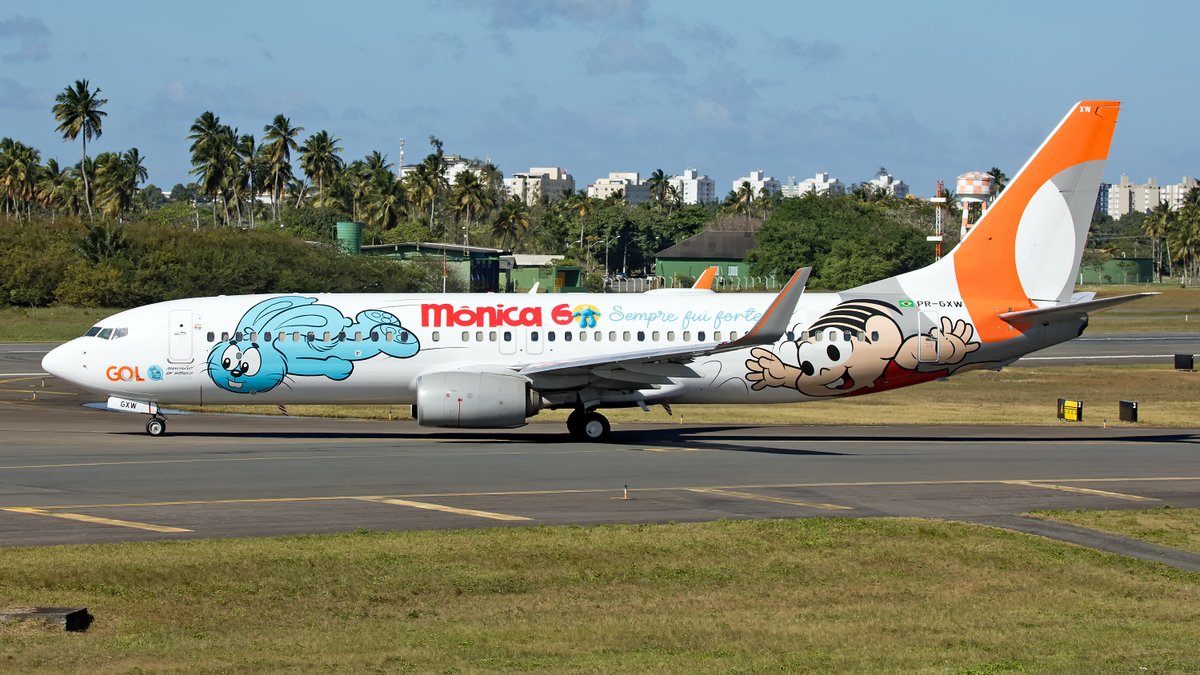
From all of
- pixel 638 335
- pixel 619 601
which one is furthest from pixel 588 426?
pixel 619 601

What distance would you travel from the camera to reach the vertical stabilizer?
36.9 metres

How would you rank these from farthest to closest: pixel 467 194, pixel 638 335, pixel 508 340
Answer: pixel 467 194 → pixel 638 335 → pixel 508 340

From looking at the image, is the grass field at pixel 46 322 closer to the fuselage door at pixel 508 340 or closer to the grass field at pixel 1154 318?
the fuselage door at pixel 508 340

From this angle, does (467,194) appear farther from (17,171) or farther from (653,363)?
(653,363)

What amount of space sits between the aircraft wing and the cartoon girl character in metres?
1.69

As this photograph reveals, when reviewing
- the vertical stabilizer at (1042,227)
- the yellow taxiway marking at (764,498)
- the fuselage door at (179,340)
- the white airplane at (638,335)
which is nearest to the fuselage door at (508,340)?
the white airplane at (638,335)

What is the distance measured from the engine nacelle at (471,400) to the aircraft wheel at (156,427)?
7.69 m

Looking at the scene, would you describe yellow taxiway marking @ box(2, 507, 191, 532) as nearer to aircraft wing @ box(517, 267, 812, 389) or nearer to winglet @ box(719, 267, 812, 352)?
aircraft wing @ box(517, 267, 812, 389)

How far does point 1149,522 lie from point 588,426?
1618cm

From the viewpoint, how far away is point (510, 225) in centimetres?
17700

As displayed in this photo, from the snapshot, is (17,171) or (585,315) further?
(17,171)

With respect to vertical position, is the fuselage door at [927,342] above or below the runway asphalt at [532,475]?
above

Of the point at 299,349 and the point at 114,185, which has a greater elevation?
the point at 114,185

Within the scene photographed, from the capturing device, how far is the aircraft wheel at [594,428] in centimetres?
3603
